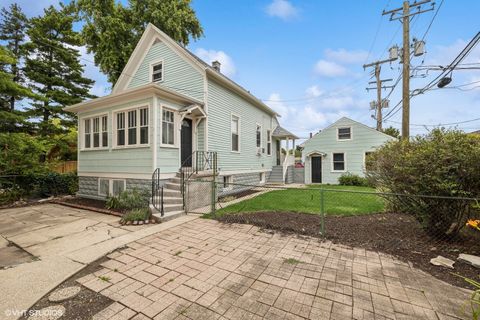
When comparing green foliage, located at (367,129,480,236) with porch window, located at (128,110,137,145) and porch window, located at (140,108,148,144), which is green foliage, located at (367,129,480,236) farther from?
porch window, located at (128,110,137,145)

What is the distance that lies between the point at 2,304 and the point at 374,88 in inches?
885

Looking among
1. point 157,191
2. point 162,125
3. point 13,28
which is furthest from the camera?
point 13,28

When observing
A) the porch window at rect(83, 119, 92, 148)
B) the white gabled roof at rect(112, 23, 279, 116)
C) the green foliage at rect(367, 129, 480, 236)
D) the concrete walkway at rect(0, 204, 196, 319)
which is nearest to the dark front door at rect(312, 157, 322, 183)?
the white gabled roof at rect(112, 23, 279, 116)

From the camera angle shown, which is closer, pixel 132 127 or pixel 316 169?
pixel 132 127

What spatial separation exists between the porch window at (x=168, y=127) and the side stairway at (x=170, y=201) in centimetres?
139

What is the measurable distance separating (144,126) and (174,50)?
4.44 m

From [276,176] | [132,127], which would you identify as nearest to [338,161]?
[276,176]

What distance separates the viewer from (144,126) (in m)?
7.61

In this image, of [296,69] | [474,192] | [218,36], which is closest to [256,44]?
[218,36]

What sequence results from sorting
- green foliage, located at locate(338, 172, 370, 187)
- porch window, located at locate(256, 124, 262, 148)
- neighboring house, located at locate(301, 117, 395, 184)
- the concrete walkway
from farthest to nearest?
neighboring house, located at locate(301, 117, 395, 184) → green foliage, located at locate(338, 172, 370, 187) → porch window, located at locate(256, 124, 262, 148) → the concrete walkway

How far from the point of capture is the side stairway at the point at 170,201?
6229 mm

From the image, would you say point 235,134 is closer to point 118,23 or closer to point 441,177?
point 441,177

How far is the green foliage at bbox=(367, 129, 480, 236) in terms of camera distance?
152 inches

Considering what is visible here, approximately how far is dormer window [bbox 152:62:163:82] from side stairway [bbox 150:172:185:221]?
5.63 m
